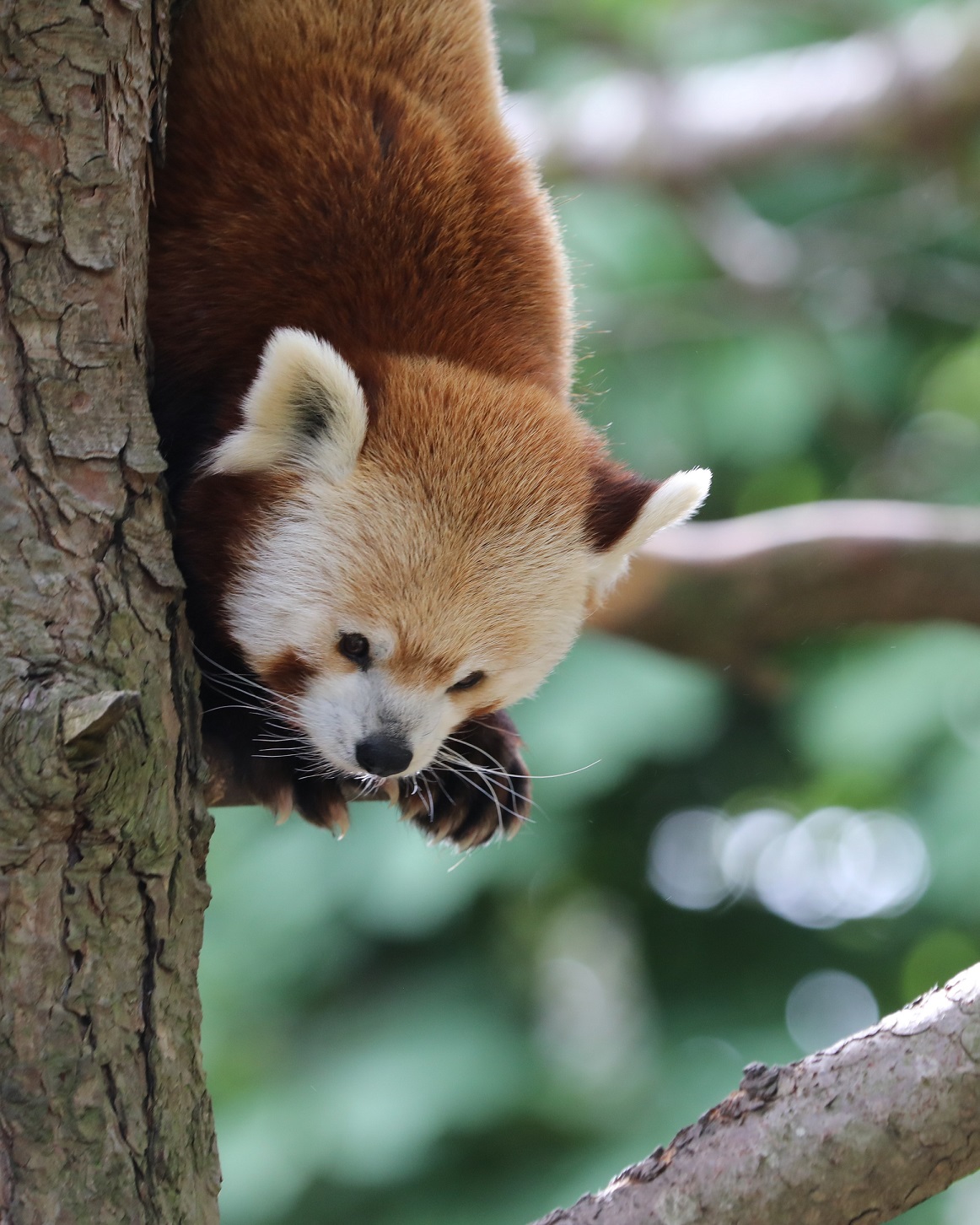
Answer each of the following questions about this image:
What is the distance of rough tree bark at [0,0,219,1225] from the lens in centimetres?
179

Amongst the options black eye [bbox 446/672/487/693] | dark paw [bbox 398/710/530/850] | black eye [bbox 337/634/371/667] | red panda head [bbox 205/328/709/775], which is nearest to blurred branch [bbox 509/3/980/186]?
dark paw [bbox 398/710/530/850]

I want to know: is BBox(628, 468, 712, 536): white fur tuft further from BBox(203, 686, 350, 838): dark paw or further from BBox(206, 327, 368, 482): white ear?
BBox(203, 686, 350, 838): dark paw

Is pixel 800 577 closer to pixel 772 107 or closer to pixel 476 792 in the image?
pixel 476 792

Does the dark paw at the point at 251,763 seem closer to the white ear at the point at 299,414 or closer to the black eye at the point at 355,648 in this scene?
the black eye at the point at 355,648

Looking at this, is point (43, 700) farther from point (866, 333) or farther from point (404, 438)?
point (866, 333)

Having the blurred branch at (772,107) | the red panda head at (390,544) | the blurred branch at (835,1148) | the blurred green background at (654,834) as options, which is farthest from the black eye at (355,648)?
the blurred branch at (772,107)

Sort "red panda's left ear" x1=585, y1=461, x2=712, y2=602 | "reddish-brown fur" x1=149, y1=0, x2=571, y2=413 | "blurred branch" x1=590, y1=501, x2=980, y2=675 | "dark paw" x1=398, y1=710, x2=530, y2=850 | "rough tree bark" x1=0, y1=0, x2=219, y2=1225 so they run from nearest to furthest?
1. "rough tree bark" x1=0, y1=0, x2=219, y2=1225
2. "reddish-brown fur" x1=149, y1=0, x2=571, y2=413
3. "red panda's left ear" x1=585, y1=461, x2=712, y2=602
4. "dark paw" x1=398, y1=710, x2=530, y2=850
5. "blurred branch" x1=590, y1=501, x2=980, y2=675

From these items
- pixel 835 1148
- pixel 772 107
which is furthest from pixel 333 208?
pixel 772 107

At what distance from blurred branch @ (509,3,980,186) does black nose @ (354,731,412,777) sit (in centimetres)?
453

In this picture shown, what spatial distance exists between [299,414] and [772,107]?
5150 mm

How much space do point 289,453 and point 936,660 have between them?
4363mm

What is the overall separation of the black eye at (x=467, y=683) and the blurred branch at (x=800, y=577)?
1.47 m

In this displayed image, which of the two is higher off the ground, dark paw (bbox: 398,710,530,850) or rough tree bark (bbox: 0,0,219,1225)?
rough tree bark (bbox: 0,0,219,1225)

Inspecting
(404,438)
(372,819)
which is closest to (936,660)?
(372,819)
